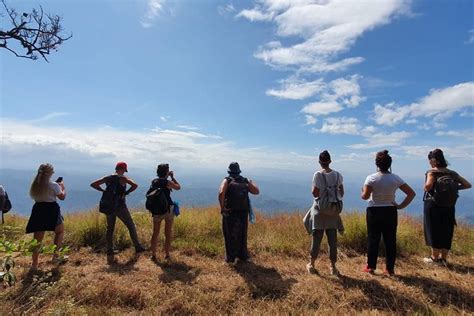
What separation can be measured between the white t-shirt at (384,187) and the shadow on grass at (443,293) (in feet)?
4.83

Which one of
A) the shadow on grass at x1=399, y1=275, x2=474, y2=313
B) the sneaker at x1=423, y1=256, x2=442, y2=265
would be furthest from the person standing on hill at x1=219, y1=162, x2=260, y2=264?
the sneaker at x1=423, y1=256, x2=442, y2=265

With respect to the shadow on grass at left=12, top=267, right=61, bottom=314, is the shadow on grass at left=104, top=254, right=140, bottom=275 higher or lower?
higher

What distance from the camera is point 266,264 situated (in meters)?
7.21

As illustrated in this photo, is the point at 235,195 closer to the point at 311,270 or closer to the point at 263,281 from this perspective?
the point at 263,281

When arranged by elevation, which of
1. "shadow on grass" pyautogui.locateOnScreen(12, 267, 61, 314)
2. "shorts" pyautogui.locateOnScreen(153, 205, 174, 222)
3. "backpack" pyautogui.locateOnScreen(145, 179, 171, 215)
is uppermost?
"backpack" pyautogui.locateOnScreen(145, 179, 171, 215)

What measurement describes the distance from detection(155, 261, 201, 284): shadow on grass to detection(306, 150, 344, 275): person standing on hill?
2438 mm

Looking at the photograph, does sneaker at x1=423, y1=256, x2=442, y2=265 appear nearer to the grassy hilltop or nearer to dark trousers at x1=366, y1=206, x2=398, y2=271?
the grassy hilltop

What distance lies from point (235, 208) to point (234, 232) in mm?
554

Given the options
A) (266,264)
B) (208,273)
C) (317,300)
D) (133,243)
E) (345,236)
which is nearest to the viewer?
(317,300)

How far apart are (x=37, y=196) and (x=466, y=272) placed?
867 centimetres

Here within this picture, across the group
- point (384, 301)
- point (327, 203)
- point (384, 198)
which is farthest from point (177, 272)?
point (384, 198)

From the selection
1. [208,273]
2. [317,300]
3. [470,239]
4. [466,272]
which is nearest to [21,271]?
[208,273]

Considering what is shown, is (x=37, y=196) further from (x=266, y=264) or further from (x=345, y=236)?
(x=345, y=236)

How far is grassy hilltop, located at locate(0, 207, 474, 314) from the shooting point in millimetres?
5102
